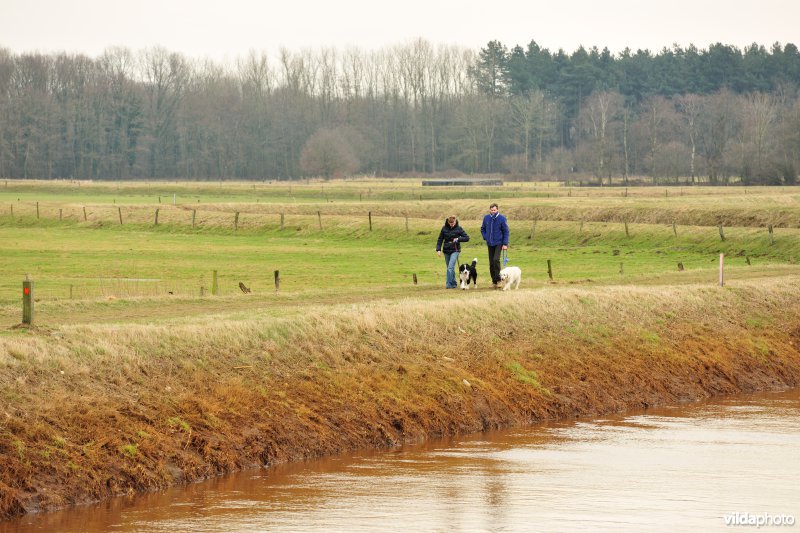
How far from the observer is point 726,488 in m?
17.7

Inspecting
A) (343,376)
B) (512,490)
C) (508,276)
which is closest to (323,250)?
(508,276)

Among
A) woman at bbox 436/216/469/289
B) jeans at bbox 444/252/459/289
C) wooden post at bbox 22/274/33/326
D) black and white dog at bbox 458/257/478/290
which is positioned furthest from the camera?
jeans at bbox 444/252/459/289

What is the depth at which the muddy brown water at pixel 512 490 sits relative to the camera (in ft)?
51.7

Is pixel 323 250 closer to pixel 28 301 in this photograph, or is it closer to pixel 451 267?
pixel 451 267

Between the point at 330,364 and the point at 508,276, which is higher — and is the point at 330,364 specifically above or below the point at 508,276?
below

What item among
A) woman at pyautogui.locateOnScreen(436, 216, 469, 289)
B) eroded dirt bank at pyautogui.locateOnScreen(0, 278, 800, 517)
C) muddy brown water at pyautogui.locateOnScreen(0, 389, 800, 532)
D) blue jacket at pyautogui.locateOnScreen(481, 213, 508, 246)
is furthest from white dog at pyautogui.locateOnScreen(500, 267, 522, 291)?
muddy brown water at pyautogui.locateOnScreen(0, 389, 800, 532)

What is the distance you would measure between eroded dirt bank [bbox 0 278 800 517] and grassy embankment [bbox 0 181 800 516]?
4 centimetres

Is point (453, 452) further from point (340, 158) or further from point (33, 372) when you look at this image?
point (340, 158)

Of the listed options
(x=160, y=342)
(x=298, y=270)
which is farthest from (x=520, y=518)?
(x=298, y=270)

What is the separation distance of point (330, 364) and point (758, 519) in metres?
9.10

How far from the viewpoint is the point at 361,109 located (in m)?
182

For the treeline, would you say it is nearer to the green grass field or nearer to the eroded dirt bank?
the green grass field

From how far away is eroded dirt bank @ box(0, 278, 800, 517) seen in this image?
56.9 feet

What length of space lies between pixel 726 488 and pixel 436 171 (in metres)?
157
